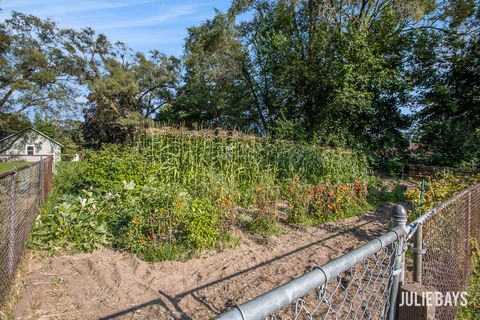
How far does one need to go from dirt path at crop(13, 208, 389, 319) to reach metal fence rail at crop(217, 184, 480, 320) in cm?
63

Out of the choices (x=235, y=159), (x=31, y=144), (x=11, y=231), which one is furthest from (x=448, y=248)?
(x=31, y=144)

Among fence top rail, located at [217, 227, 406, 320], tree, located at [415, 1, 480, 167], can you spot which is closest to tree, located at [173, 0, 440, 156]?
tree, located at [415, 1, 480, 167]

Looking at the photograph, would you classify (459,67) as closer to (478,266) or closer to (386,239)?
(478,266)

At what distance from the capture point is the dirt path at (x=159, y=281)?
271cm

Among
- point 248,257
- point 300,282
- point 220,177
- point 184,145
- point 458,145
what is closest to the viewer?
point 300,282

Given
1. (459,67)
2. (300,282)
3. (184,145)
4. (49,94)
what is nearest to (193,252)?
(300,282)

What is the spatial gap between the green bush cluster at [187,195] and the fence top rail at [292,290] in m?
2.95

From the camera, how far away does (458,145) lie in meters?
11.5

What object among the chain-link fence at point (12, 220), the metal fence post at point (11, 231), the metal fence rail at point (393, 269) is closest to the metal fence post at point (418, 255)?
the metal fence rail at point (393, 269)

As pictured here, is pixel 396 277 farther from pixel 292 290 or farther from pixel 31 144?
pixel 31 144

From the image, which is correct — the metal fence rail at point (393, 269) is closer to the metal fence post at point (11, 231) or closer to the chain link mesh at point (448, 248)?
the chain link mesh at point (448, 248)

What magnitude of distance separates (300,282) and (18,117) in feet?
94.4

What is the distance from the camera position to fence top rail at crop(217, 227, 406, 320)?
0.68m

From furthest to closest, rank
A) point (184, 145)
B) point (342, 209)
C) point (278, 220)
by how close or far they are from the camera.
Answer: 1. point (184, 145)
2. point (342, 209)
3. point (278, 220)
